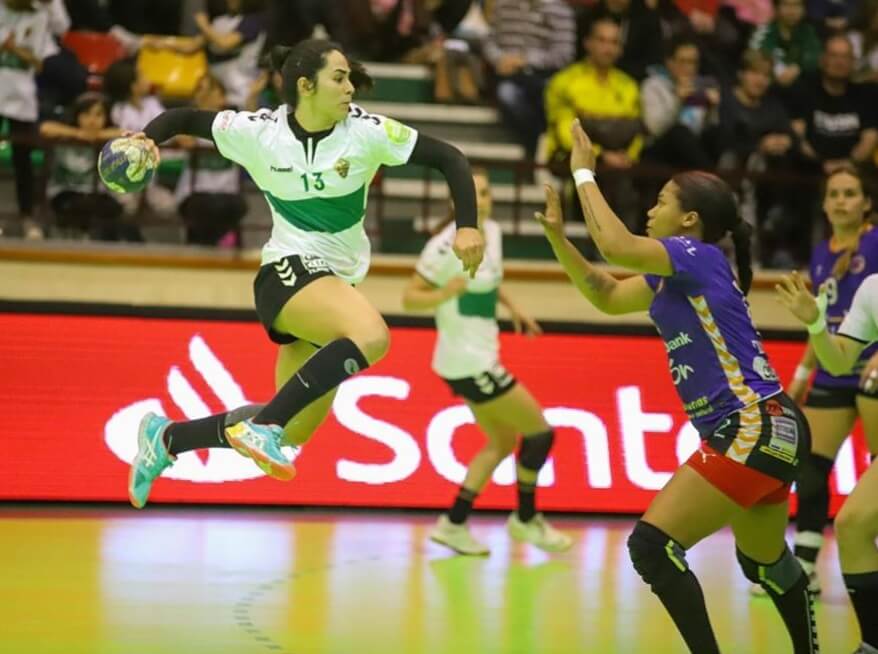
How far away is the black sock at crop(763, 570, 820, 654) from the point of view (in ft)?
19.5

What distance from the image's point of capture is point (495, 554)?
8.98 m

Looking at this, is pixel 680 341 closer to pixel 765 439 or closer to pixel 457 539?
pixel 765 439

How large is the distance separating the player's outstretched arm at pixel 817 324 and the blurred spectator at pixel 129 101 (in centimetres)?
666

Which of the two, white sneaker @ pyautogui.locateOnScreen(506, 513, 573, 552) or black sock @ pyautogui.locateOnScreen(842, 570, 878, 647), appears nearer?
black sock @ pyautogui.locateOnScreen(842, 570, 878, 647)

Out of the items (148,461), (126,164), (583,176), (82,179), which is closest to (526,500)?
(148,461)

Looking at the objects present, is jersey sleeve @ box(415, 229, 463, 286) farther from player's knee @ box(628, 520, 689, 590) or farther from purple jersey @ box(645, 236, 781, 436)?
player's knee @ box(628, 520, 689, 590)

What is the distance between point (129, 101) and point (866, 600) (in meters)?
7.53

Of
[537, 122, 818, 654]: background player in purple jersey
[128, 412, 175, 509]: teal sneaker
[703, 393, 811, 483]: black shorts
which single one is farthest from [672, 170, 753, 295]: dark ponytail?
[128, 412, 175, 509]: teal sneaker

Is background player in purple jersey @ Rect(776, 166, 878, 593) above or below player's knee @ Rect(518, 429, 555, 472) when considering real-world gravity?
above

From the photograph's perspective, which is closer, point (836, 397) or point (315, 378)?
point (315, 378)

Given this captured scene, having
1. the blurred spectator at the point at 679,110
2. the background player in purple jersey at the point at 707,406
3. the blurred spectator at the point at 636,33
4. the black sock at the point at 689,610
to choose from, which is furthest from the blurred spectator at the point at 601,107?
the black sock at the point at 689,610

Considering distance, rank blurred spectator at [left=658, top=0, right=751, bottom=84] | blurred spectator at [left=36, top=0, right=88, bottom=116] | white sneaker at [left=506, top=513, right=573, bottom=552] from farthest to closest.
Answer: blurred spectator at [left=658, top=0, right=751, bottom=84] → blurred spectator at [left=36, top=0, right=88, bottom=116] → white sneaker at [left=506, top=513, right=573, bottom=552]

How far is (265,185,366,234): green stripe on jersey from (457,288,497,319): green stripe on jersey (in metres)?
2.52

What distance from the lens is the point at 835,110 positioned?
550 inches
